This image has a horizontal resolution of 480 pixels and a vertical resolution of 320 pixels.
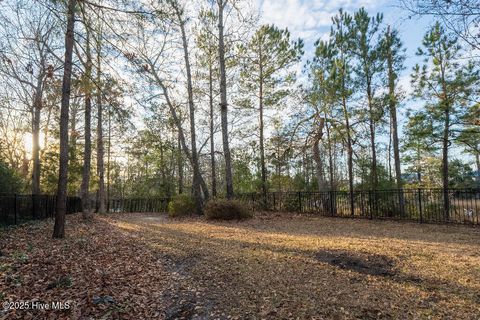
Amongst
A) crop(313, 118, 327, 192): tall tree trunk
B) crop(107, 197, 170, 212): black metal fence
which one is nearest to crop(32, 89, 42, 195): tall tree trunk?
crop(107, 197, 170, 212): black metal fence

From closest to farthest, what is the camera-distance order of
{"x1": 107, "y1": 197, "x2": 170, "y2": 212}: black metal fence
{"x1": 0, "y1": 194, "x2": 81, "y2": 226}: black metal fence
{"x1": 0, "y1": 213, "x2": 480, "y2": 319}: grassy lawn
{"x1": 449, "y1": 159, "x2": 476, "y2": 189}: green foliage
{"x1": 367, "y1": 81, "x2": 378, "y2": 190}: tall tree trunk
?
{"x1": 0, "y1": 213, "x2": 480, "y2": 319}: grassy lawn < {"x1": 0, "y1": 194, "x2": 81, "y2": 226}: black metal fence < {"x1": 367, "y1": 81, "x2": 378, "y2": 190}: tall tree trunk < {"x1": 449, "y1": 159, "x2": 476, "y2": 189}: green foliage < {"x1": 107, "y1": 197, "x2": 170, "y2": 212}: black metal fence

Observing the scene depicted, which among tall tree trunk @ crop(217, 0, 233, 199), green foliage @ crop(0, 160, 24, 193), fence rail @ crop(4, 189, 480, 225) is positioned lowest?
fence rail @ crop(4, 189, 480, 225)

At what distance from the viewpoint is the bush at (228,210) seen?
11539 mm

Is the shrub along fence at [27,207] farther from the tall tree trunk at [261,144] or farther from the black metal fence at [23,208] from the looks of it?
the tall tree trunk at [261,144]

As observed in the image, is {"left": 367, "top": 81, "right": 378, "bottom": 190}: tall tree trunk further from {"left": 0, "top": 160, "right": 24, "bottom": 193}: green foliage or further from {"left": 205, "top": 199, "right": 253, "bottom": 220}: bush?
{"left": 0, "top": 160, "right": 24, "bottom": 193}: green foliage

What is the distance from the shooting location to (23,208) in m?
9.62

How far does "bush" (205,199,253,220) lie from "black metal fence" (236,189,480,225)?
140 inches

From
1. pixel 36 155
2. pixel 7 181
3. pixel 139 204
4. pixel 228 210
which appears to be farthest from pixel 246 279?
pixel 139 204

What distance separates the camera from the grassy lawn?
3236 millimetres

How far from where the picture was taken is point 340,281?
12.9ft

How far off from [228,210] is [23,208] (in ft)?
23.0

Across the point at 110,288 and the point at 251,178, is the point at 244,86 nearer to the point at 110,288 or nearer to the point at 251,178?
the point at 251,178

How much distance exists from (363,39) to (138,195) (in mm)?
21296

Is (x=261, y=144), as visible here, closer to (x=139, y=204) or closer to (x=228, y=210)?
(x=228, y=210)
